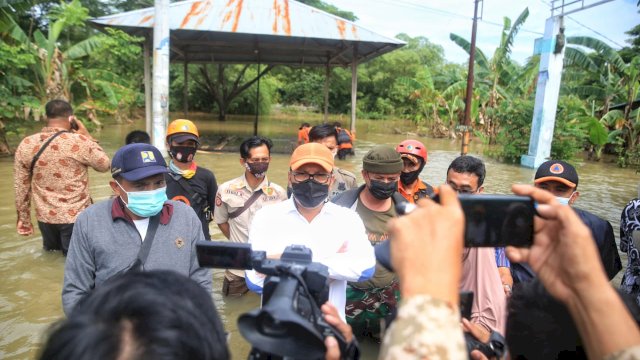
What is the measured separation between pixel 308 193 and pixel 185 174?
153cm

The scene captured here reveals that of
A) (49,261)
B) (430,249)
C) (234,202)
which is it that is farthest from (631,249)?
(49,261)

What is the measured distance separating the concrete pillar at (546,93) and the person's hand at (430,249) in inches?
505

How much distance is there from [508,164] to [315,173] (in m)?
12.9

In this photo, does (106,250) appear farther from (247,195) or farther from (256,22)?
(256,22)

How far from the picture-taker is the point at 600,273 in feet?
2.84

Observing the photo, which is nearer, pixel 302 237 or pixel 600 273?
pixel 600 273

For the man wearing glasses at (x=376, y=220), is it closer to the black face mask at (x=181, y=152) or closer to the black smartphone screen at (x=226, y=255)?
the black face mask at (x=181, y=152)

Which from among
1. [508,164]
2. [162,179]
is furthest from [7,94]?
[508,164]

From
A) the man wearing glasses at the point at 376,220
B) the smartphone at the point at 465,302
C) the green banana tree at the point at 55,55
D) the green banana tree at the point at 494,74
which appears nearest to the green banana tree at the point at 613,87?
the green banana tree at the point at 494,74

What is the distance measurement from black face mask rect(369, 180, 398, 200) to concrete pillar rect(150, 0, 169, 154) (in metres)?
6.86

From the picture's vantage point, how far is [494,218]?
2.96 feet

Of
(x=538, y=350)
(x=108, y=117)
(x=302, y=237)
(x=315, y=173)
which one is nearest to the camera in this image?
(x=538, y=350)

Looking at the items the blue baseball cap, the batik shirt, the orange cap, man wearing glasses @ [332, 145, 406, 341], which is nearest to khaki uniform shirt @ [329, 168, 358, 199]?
man wearing glasses @ [332, 145, 406, 341]

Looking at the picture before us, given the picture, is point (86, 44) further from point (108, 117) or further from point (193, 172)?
point (193, 172)
